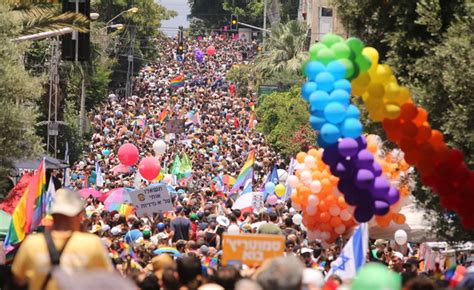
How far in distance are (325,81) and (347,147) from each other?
0.76 m

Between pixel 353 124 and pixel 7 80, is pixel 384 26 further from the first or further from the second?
pixel 7 80

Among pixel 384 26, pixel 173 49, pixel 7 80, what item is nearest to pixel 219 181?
pixel 7 80

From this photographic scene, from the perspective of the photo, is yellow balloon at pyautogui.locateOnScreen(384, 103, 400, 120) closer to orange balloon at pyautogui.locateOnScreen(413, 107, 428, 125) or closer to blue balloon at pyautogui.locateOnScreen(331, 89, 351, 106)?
orange balloon at pyautogui.locateOnScreen(413, 107, 428, 125)

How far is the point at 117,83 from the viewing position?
102688mm

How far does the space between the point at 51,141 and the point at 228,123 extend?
77.5ft

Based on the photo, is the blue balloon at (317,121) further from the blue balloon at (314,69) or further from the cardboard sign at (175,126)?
the cardboard sign at (175,126)

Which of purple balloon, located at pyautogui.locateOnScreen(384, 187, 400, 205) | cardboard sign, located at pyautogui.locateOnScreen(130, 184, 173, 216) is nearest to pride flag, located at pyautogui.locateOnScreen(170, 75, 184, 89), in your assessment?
cardboard sign, located at pyautogui.locateOnScreen(130, 184, 173, 216)

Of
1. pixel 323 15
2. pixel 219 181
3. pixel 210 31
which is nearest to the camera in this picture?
pixel 219 181

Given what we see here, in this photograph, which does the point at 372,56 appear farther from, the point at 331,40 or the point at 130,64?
the point at 130,64

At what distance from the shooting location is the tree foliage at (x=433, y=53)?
17.4 meters

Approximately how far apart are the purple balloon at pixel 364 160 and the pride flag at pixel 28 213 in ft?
16.0

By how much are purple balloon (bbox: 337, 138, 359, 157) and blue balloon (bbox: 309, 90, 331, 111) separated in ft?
1.44

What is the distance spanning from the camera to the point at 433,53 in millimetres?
18438

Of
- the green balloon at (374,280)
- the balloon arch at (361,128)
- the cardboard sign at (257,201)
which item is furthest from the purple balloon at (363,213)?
the cardboard sign at (257,201)
